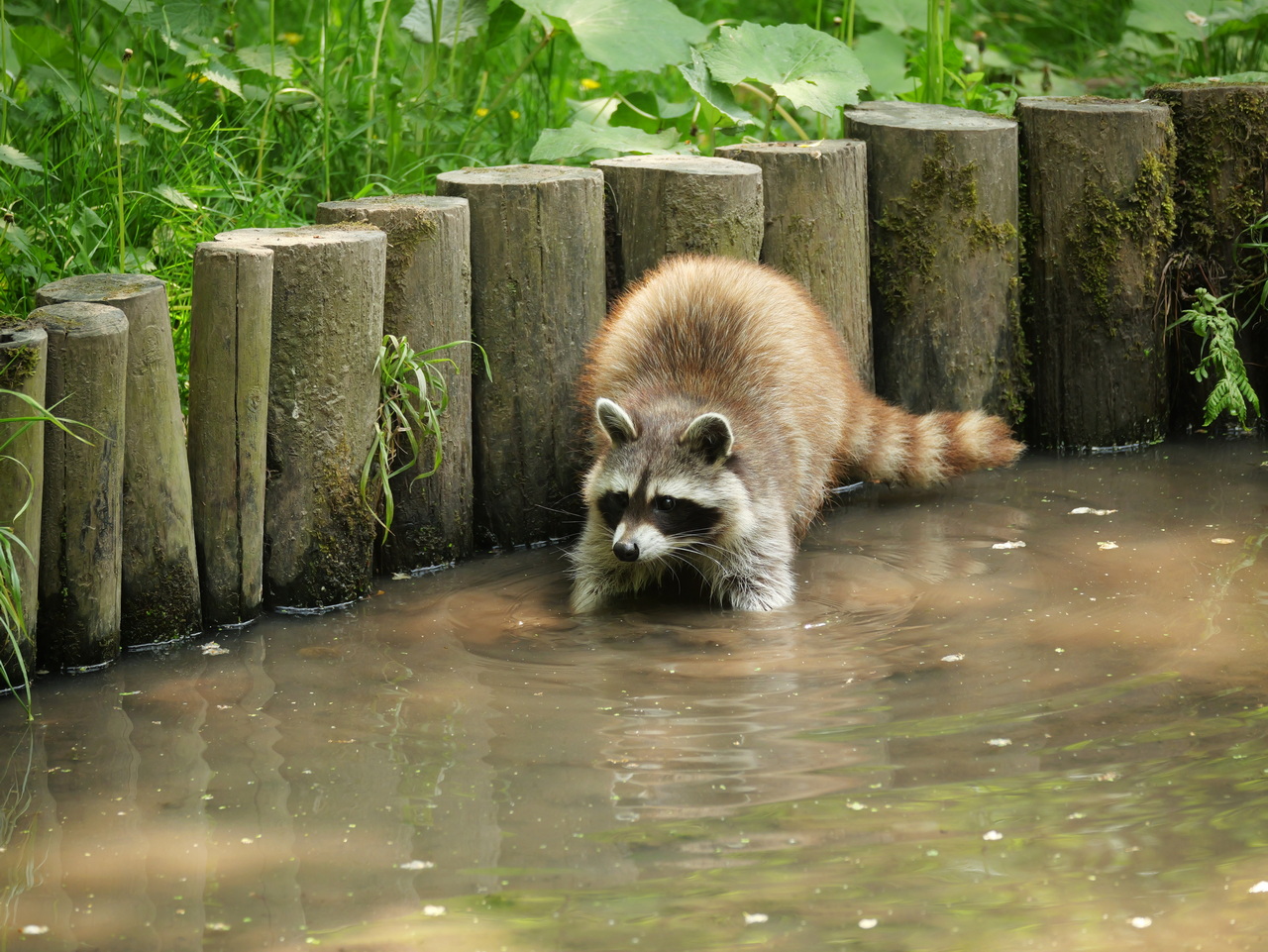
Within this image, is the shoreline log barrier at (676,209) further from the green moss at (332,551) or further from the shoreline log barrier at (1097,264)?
the green moss at (332,551)

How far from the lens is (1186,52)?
A: 700cm

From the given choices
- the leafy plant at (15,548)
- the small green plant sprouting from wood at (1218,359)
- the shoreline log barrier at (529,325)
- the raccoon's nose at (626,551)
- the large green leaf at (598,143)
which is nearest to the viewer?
the leafy plant at (15,548)

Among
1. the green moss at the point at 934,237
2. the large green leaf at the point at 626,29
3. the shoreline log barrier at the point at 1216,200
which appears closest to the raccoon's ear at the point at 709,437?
the green moss at the point at 934,237

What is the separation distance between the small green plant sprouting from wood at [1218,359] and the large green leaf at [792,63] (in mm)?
1453

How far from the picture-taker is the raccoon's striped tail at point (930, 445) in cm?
474

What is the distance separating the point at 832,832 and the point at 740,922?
356 millimetres

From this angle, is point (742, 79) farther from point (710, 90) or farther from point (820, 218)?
point (820, 218)

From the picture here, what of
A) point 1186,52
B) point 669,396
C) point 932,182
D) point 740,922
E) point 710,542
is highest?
point 1186,52

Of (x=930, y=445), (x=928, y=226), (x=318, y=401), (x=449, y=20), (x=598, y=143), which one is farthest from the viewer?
(x=449, y=20)

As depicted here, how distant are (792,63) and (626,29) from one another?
2.17 feet

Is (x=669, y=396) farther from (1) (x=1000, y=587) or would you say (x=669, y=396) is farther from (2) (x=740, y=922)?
(2) (x=740, y=922)

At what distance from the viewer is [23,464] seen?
3.26 m

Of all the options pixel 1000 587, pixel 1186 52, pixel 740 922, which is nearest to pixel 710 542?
pixel 1000 587

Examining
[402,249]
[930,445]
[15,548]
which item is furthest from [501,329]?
[15,548]
